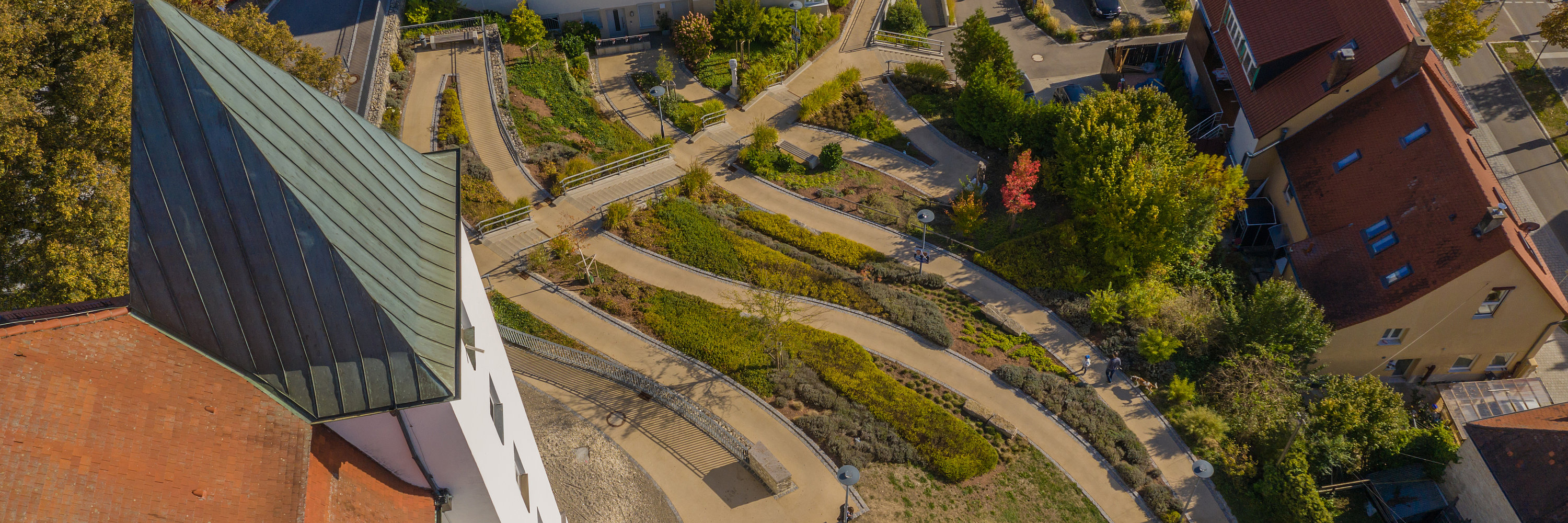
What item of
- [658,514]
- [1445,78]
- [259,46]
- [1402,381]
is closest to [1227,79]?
[1445,78]

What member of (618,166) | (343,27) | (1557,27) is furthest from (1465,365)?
(343,27)

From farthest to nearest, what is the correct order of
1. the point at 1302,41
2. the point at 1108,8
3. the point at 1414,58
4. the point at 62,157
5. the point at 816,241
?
the point at 1108,8
the point at 1302,41
the point at 816,241
the point at 1414,58
the point at 62,157

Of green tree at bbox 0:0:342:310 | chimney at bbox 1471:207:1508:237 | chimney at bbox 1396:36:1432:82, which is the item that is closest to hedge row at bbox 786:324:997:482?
chimney at bbox 1471:207:1508:237

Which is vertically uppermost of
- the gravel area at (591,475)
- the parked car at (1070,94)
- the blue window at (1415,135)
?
the blue window at (1415,135)

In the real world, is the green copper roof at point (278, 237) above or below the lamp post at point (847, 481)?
above

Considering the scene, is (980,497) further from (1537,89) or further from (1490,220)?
(1537,89)

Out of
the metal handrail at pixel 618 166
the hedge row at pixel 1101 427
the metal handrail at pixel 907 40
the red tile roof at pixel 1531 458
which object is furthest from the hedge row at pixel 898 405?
the metal handrail at pixel 907 40

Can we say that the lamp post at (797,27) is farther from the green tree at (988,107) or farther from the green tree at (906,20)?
the green tree at (988,107)

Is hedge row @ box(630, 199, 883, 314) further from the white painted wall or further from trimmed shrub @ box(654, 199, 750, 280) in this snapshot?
the white painted wall
